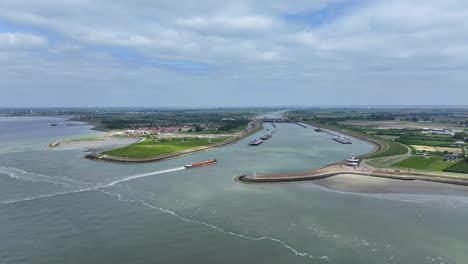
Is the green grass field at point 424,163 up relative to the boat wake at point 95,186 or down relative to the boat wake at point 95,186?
up

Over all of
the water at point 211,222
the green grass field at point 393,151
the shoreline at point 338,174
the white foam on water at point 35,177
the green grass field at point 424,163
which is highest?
the green grass field at point 393,151

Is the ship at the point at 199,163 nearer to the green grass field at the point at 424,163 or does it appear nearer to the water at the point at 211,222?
the water at the point at 211,222

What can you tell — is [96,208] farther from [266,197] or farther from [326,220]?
[326,220]

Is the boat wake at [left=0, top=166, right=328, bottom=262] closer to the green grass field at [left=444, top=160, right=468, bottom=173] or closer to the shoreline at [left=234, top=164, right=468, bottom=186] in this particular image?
the shoreline at [left=234, top=164, right=468, bottom=186]

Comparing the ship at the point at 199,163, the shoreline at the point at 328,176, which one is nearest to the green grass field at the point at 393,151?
the shoreline at the point at 328,176

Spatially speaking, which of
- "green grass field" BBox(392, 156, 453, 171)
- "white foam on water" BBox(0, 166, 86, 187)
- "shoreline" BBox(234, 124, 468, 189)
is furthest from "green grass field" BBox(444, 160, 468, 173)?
"white foam on water" BBox(0, 166, 86, 187)

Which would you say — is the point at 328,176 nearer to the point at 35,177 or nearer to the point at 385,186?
the point at 385,186
